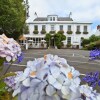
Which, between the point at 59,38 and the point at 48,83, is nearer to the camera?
the point at 48,83

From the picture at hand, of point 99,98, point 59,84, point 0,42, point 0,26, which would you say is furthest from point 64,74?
point 0,26

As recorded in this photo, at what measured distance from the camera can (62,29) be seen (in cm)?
6712

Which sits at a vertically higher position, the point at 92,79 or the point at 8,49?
the point at 8,49

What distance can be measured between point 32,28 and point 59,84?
66.6 metres

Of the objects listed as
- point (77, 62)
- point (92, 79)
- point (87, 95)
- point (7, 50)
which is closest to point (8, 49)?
point (7, 50)

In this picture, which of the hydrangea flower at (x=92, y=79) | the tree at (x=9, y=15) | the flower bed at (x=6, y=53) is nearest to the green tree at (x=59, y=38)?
the tree at (x=9, y=15)

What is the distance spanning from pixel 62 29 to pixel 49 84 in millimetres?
65713

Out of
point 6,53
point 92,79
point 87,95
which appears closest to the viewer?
point 87,95

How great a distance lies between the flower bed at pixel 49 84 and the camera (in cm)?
160

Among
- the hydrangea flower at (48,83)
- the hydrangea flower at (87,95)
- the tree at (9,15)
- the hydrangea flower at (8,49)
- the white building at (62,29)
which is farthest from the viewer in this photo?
the white building at (62,29)

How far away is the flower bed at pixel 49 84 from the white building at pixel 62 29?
64.4 meters

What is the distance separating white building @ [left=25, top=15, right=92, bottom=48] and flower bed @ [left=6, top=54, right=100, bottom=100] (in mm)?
64370

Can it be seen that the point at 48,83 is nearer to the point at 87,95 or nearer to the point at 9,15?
the point at 87,95

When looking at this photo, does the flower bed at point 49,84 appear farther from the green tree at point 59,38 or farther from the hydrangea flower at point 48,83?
the green tree at point 59,38
